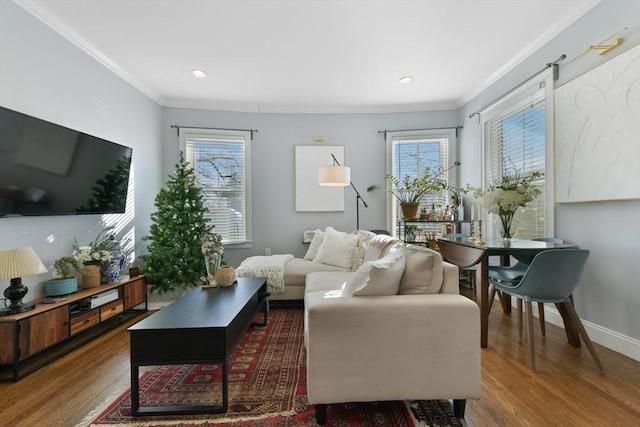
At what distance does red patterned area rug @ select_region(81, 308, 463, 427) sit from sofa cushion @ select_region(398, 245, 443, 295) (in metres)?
0.62

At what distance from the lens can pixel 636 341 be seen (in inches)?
81.6

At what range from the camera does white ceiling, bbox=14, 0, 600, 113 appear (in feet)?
7.82

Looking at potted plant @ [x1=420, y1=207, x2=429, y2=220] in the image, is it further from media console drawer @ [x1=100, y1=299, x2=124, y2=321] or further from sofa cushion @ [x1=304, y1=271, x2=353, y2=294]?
media console drawer @ [x1=100, y1=299, x2=124, y2=321]

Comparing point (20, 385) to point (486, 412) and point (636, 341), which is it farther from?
point (636, 341)

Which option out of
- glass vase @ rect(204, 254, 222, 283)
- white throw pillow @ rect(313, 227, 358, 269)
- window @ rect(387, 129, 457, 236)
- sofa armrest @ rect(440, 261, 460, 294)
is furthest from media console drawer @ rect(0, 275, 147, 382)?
window @ rect(387, 129, 457, 236)

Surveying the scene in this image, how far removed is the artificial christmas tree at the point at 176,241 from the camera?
135 inches

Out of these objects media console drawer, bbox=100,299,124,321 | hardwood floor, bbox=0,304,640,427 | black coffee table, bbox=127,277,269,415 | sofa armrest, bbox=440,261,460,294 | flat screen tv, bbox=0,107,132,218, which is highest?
flat screen tv, bbox=0,107,132,218

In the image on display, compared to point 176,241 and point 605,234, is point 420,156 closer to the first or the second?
point 605,234

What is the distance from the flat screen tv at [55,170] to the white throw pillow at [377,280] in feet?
8.11

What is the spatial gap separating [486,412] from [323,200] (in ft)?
11.2

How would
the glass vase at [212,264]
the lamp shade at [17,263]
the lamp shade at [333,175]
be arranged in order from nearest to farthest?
the lamp shade at [17,263] < the glass vase at [212,264] < the lamp shade at [333,175]

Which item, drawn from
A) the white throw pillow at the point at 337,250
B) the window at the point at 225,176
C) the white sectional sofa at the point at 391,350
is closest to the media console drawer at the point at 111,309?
the window at the point at 225,176

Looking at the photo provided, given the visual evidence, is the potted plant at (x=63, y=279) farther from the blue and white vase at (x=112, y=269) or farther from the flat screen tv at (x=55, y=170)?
the flat screen tv at (x=55, y=170)

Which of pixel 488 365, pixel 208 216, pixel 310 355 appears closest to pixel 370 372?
pixel 310 355
